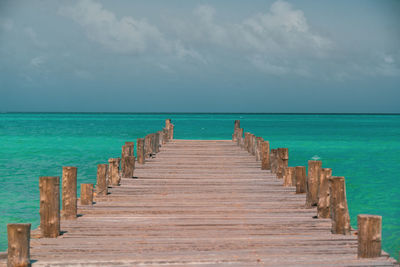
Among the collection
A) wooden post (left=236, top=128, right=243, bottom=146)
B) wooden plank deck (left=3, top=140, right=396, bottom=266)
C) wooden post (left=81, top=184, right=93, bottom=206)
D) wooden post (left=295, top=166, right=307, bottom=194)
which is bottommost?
wooden plank deck (left=3, top=140, right=396, bottom=266)

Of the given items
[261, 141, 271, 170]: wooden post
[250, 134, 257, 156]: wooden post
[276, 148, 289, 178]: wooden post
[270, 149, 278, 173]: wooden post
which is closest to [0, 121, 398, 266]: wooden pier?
[276, 148, 289, 178]: wooden post

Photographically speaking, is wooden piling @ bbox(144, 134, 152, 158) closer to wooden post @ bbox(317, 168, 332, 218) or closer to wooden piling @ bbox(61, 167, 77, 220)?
wooden piling @ bbox(61, 167, 77, 220)

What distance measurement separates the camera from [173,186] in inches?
480

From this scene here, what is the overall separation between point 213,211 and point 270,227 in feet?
5.04

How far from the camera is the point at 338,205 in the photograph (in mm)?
8031

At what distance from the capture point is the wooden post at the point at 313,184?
374 inches

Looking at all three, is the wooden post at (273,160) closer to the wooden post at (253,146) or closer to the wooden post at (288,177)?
the wooden post at (288,177)

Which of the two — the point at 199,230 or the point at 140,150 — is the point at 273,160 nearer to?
the point at 140,150

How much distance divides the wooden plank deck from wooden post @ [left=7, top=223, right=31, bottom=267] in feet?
0.67

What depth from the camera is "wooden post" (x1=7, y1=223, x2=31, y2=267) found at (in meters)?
6.11

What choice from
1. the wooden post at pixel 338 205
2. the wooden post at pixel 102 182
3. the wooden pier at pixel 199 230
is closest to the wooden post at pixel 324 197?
the wooden pier at pixel 199 230

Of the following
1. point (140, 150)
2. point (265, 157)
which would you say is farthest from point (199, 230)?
point (140, 150)

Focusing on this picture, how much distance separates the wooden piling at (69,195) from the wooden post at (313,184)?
4.54 m

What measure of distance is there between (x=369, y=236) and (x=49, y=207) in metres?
4.83
